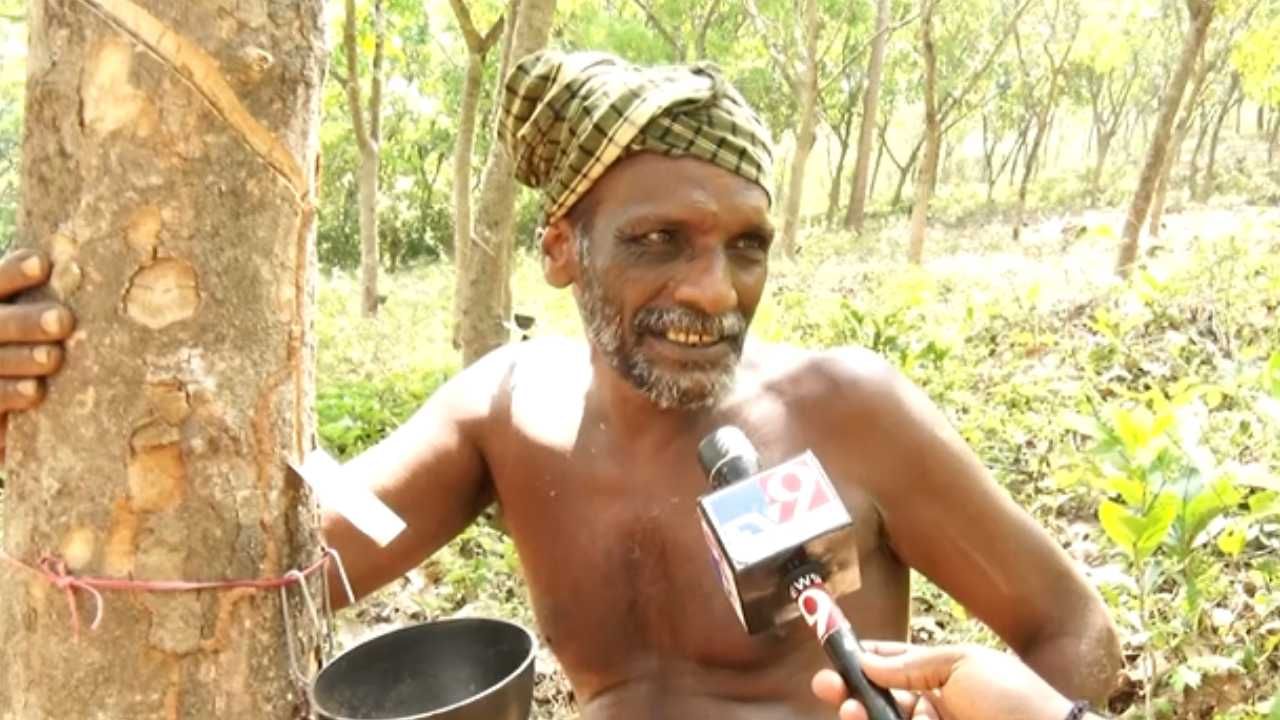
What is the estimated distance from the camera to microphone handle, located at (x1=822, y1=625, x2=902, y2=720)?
53.2 inches

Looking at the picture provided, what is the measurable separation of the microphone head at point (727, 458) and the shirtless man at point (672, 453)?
43 cm

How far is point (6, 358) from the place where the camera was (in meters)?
1.40

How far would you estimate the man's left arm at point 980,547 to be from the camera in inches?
79.2

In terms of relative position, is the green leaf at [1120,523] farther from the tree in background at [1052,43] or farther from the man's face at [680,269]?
the tree in background at [1052,43]

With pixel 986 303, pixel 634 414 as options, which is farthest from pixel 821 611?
pixel 986 303

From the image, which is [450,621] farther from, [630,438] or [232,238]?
[630,438]

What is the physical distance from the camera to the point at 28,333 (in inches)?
54.5

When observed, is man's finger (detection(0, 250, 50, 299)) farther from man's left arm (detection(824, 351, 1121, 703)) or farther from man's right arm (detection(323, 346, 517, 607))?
man's left arm (detection(824, 351, 1121, 703))

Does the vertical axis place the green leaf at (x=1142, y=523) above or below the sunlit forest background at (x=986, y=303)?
above

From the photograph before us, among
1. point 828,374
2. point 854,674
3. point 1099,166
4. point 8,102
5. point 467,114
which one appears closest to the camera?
point 854,674

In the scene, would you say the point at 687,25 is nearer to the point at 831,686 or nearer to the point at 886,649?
the point at 886,649

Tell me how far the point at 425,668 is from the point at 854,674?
58 cm

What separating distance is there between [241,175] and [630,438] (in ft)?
3.52

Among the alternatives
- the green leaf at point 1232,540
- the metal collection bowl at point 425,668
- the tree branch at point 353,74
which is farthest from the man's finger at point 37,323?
the tree branch at point 353,74
